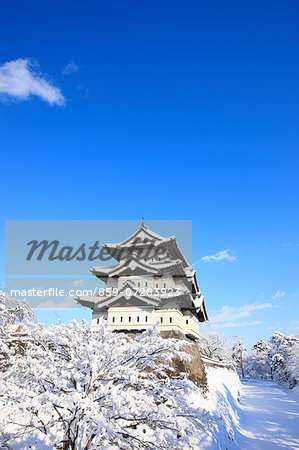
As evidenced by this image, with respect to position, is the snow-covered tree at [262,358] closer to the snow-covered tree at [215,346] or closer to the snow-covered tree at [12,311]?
the snow-covered tree at [215,346]

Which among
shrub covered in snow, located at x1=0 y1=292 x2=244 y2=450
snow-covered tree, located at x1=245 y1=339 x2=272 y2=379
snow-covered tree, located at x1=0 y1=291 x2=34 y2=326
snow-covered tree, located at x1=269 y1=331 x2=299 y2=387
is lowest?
snow-covered tree, located at x1=245 y1=339 x2=272 y2=379

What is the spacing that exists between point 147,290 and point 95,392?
56.3 feet

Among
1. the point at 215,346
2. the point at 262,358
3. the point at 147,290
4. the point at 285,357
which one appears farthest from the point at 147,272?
the point at 262,358

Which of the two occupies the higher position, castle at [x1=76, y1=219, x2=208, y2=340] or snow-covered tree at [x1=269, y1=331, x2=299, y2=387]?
castle at [x1=76, y1=219, x2=208, y2=340]

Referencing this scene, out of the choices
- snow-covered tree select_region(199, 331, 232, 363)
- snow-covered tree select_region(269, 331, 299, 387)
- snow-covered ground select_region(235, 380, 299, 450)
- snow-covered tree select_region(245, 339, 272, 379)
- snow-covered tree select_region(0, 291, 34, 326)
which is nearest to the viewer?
snow-covered ground select_region(235, 380, 299, 450)

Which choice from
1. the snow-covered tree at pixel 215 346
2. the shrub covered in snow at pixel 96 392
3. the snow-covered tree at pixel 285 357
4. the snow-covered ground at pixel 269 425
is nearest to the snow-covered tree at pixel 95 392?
the shrub covered in snow at pixel 96 392

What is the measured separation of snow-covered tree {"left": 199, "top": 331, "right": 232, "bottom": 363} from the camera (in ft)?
149

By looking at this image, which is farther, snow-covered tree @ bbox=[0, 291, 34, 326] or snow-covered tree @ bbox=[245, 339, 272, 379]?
snow-covered tree @ bbox=[245, 339, 272, 379]

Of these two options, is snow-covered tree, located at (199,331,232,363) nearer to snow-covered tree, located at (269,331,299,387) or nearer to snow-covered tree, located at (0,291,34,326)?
snow-covered tree, located at (269,331,299,387)

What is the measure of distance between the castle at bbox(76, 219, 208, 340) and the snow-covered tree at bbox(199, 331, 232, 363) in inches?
806

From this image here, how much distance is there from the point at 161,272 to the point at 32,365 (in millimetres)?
17704

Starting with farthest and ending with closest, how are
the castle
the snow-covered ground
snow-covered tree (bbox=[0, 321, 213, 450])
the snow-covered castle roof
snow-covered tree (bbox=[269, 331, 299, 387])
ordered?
1. snow-covered tree (bbox=[269, 331, 299, 387])
2. the snow-covered castle roof
3. the castle
4. the snow-covered ground
5. snow-covered tree (bbox=[0, 321, 213, 450])

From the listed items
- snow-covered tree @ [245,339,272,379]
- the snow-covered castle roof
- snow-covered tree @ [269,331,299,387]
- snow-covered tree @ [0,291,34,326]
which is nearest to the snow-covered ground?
snow-covered tree @ [269,331,299,387]

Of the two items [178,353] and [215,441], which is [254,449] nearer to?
[215,441]
